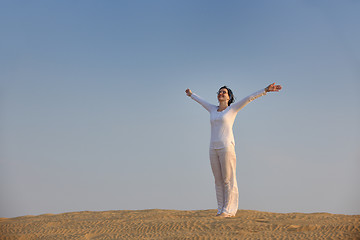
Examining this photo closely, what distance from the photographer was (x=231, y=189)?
9.35 metres

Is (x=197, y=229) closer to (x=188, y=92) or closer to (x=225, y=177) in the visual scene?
(x=225, y=177)

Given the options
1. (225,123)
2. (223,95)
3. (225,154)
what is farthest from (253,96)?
(225,154)

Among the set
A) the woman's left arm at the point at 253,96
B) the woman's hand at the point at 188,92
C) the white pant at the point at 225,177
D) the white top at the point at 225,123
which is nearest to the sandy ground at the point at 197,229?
the white pant at the point at 225,177

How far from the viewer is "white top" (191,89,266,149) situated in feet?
30.6

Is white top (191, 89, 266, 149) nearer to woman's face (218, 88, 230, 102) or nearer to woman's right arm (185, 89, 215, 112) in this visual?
woman's face (218, 88, 230, 102)

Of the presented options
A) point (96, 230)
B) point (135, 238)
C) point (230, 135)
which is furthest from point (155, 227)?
point (230, 135)

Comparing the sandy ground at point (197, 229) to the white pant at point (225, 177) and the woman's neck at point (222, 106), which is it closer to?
the white pant at point (225, 177)

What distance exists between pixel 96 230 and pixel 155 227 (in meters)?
1.35

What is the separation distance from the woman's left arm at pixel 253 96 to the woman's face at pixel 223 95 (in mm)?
329

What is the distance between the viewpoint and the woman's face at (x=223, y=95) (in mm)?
9750

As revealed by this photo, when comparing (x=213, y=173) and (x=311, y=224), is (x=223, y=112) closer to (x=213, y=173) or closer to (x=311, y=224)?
(x=213, y=173)

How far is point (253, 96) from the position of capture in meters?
9.33

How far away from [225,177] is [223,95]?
6.66 feet

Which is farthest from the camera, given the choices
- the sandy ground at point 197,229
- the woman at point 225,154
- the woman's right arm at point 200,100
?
the woman's right arm at point 200,100
